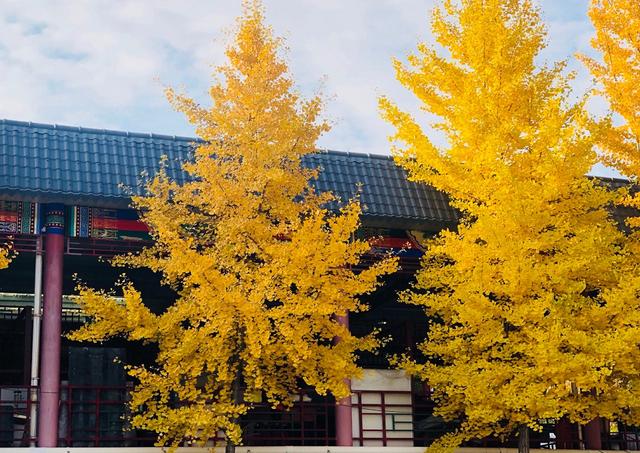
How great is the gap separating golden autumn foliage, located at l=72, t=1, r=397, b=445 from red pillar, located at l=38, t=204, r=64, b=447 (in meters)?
0.93

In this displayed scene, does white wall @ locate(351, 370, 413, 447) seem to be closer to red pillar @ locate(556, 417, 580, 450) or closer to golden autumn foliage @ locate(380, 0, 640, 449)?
golden autumn foliage @ locate(380, 0, 640, 449)

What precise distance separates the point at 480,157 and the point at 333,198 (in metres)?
3.10

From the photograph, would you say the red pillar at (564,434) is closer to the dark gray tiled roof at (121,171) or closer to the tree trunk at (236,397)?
the dark gray tiled roof at (121,171)

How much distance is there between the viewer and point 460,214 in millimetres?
21422

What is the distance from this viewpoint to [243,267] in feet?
56.1

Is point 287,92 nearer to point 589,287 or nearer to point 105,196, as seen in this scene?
point 105,196

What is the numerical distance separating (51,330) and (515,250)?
9.19m

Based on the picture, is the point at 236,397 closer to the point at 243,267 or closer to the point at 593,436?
the point at 243,267

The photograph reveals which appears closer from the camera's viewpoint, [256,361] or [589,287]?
[256,361]

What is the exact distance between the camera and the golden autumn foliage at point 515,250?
17.9m

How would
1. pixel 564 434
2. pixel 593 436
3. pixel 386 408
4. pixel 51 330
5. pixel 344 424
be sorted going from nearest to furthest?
pixel 51 330 < pixel 344 424 < pixel 386 408 < pixel 593 436 < pixel 564 434

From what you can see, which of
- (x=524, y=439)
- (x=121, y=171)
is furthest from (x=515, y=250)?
(x=121, y=171)

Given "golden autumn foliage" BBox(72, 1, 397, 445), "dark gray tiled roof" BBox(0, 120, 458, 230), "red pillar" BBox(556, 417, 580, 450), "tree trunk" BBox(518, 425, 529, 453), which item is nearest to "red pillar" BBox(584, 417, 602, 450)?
"red pillar" BBox(556, 417, 580, 450)

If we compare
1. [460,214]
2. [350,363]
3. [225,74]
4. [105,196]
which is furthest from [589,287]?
[105,196]
